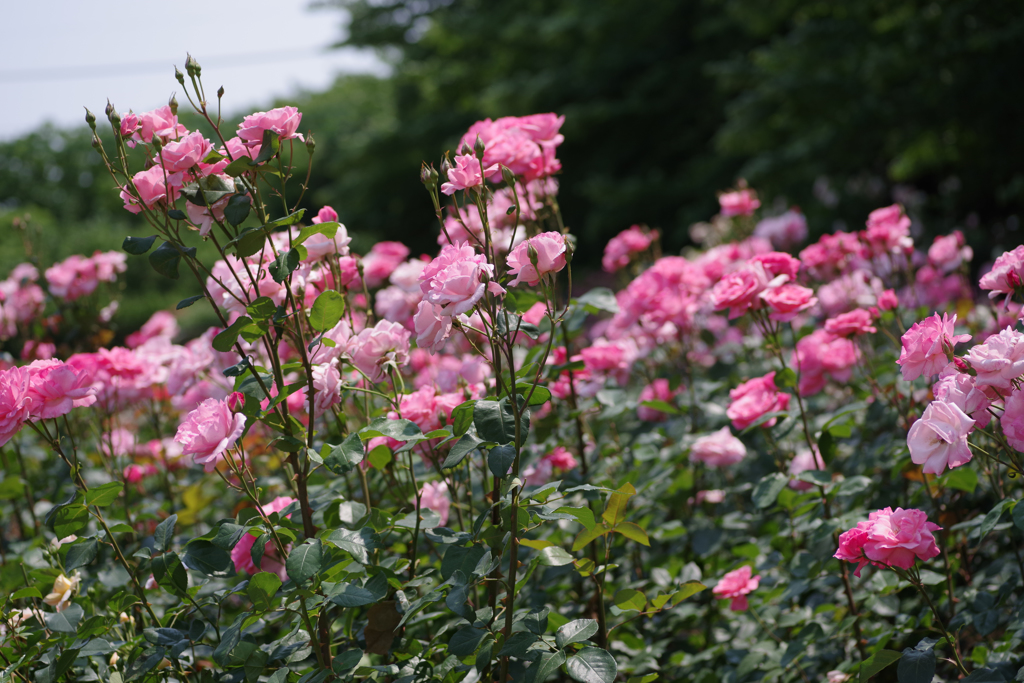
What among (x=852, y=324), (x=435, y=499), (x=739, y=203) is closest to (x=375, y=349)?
(x=435, y=499)

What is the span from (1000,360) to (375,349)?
1.03 metres

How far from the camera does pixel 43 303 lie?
9.29ft

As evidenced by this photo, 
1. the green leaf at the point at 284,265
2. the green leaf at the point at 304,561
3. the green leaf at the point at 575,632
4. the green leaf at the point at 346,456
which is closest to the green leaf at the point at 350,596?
the green leaf at the point at 304,561

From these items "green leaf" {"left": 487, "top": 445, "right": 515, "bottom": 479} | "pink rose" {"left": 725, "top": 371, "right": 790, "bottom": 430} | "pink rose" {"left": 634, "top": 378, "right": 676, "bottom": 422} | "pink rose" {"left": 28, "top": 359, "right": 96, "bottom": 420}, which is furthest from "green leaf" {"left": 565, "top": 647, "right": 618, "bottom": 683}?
"pink rose" {"left": 634, "top": 378, "right": 676, "bottom": 422}

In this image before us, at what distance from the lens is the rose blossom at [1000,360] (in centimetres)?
104

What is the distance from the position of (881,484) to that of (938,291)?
4.25ft

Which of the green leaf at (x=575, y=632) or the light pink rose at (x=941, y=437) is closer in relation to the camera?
the light pink rose at (x=941, y=437)

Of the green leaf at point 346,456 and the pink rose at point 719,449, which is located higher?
the green leaf at point 346,456

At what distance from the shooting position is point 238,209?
4.00 ft

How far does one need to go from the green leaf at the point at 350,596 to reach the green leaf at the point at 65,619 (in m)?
0.57

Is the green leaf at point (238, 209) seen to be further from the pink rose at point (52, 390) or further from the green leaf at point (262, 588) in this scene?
the green leaf at point (262, 588)

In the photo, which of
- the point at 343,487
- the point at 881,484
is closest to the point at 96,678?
the point at 343,487

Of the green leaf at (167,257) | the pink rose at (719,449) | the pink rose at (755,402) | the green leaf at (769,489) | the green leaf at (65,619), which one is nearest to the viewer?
the green leaf at (167,257)

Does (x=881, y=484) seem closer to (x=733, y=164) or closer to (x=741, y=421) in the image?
(x=741, y=421)
